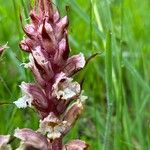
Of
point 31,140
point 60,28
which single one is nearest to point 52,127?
point 31,140

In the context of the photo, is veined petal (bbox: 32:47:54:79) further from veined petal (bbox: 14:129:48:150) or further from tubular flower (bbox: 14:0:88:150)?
veined petal (bbox: 14:129:48:150)

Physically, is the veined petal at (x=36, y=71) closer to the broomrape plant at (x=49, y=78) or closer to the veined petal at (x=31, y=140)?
the broomrape plant at (x=49, y=78)

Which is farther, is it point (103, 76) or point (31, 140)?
point (103, 76)

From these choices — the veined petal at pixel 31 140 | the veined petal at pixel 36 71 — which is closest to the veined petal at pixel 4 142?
the veined petal at pixel 31 140

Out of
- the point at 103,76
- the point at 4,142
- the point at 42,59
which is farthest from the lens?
the point at 103,76

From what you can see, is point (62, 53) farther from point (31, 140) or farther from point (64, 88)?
point (31, 140)

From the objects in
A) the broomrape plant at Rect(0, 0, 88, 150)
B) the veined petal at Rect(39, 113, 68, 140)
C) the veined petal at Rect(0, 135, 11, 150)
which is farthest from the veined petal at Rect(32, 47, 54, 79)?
the veined petal at Rect(0, 135, 11, 150)

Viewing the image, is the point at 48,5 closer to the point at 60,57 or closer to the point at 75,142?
the point at 60,57

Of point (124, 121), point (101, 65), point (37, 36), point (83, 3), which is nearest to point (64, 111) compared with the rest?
point (37, 36)
